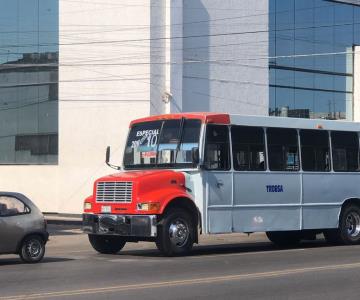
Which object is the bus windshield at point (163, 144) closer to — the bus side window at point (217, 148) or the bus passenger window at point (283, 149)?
the bus side window at point (217, 148)

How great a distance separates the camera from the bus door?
17.2 metres

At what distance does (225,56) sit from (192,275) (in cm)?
2385

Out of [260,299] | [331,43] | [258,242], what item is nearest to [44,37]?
[331,43]

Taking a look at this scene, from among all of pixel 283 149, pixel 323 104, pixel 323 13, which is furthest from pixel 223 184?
pixel 323 13

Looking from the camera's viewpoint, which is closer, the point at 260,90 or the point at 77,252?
the point at 77,252

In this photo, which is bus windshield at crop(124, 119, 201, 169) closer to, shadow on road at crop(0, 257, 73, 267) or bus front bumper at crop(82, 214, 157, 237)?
bus front bumper at crop(82, 214, 157, 237)

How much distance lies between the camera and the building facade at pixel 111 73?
109 ft

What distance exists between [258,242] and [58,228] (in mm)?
9367

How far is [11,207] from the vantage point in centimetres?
1559

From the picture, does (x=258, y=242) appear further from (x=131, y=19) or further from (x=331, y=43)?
(x=331, y=43)

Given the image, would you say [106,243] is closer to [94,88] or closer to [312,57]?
[94,88]

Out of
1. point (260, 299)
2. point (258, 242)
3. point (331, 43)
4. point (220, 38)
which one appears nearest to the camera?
point (260, 299)

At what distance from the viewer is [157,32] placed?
3319 cm

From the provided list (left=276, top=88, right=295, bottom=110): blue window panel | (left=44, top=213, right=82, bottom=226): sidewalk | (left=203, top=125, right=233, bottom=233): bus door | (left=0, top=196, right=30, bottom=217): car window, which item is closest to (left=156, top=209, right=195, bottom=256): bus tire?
(left=203, top=125, right=233, bottom=233): bus door
